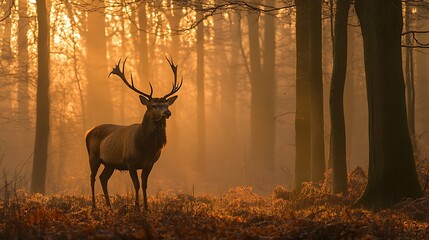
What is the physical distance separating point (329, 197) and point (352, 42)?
21.3 meters

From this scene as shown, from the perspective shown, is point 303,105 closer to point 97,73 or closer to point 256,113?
point 256,113

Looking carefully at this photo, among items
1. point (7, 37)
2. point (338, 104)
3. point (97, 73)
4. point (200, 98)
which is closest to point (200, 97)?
point (200, 98)

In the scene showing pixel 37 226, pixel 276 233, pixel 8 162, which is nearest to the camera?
pixel 276 233

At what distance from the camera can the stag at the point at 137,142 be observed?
11.1 m

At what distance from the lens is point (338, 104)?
12.5 meters

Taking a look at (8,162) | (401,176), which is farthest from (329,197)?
(8,162)

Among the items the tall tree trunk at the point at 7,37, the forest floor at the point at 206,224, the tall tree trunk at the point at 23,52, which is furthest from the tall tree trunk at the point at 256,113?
the forest floor at the point at 206,224

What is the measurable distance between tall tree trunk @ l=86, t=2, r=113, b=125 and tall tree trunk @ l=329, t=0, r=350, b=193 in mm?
21220

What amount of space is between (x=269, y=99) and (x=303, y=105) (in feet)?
62.1

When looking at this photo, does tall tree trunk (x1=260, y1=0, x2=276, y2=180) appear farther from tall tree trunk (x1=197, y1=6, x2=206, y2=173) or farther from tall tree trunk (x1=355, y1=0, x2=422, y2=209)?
tall tree trunk (x1=355, y1=0, x2=422, y2=209)

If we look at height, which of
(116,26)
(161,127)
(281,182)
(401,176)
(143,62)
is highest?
(116,26)

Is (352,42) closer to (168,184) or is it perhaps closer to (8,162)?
(168,184)

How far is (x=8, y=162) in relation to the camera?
39.2m

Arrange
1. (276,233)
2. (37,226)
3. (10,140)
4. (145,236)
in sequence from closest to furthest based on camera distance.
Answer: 1. (145,236)
2. (276,233)
3. (37,226)
4. (10,140)
